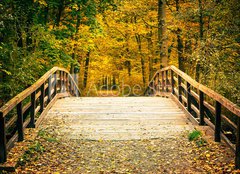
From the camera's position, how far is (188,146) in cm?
602

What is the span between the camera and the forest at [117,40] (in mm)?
8625

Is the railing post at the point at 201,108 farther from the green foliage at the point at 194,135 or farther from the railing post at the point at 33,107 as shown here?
the railing post at the point at 33,107

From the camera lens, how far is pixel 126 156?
5.69 metres

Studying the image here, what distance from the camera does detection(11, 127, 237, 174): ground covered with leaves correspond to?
16.6 ft

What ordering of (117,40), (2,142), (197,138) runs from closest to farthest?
(2,142)
(197,138)
(117,40)

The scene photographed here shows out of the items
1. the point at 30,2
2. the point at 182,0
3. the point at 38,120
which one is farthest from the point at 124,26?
the point at 38,120

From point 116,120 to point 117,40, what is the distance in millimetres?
16267

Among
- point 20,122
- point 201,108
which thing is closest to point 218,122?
point 201,108

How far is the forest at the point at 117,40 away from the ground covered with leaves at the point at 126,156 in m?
2.31

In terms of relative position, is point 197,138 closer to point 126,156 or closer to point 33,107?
point 126,156

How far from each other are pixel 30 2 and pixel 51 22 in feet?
10.3

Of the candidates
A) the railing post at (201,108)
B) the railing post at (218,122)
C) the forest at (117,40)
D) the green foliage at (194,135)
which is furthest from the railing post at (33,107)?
the railing post at (218,122)

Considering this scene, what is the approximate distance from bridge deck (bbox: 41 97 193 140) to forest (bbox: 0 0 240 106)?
4.63 feet

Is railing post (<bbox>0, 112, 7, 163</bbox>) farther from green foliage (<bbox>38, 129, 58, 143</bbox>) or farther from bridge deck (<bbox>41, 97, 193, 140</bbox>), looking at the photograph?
bridge deck (<bbox>41, 97, 193, 140</bbox>)
